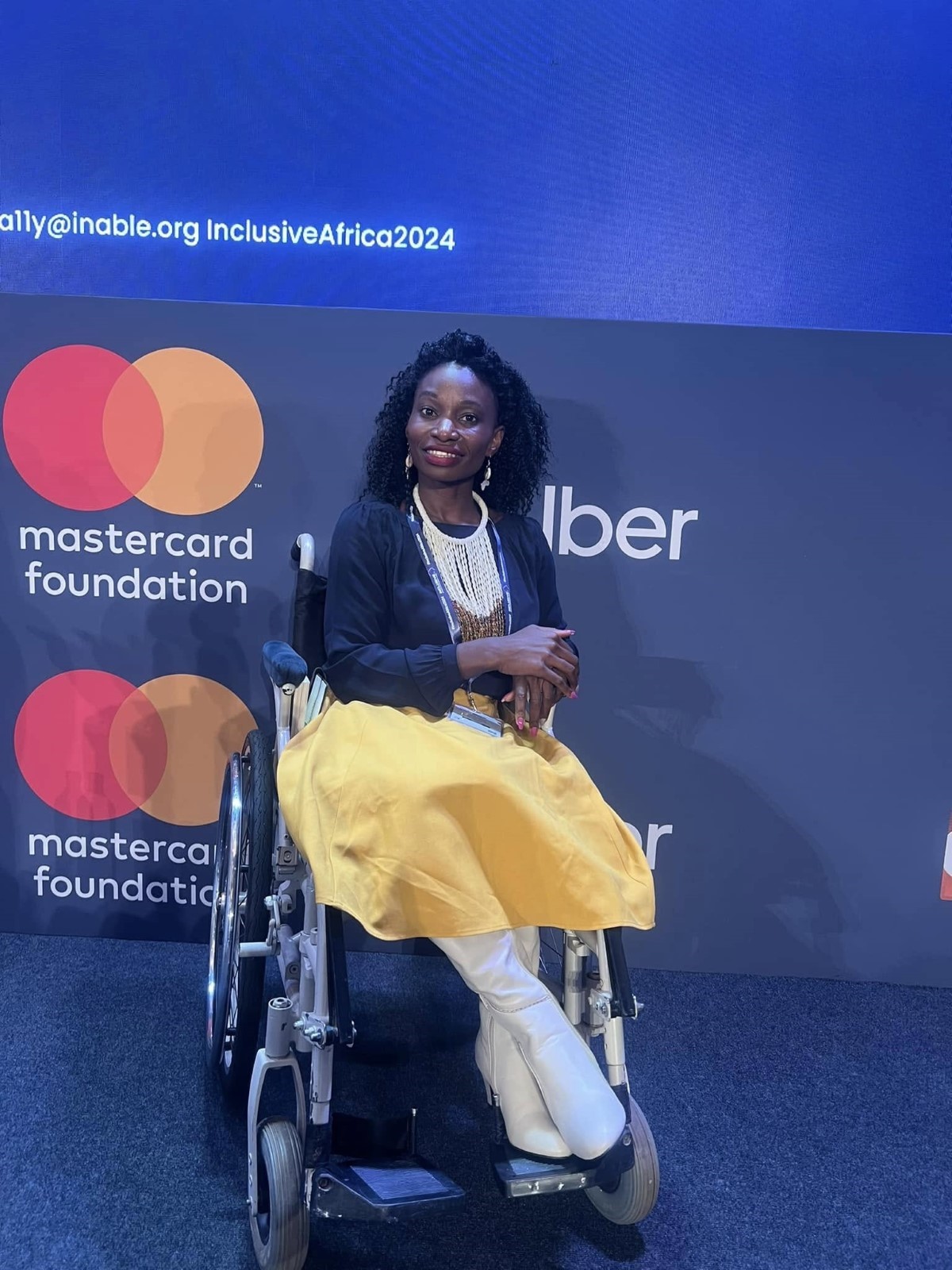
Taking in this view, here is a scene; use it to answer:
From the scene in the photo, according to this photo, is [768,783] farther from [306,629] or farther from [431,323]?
[431,323]

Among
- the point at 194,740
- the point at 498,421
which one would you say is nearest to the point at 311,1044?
the point at 194,740

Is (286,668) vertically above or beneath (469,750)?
above

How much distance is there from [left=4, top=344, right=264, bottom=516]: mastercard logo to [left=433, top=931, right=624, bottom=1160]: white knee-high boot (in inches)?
53.3

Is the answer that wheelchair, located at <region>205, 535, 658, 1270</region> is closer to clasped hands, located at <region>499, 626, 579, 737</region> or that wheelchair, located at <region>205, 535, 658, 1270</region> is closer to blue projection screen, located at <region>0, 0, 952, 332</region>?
clasped hands, located at <region>499, 626, 579, 737</region>

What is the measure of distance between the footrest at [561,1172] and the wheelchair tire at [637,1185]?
0.09 m

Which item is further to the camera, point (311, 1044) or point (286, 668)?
point (286, 668)

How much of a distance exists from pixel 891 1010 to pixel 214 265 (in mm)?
2997

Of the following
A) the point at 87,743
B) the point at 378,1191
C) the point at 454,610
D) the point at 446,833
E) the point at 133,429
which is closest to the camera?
the point at 378,1191

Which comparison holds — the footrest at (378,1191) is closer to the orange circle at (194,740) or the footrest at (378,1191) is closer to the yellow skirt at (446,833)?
the yellow skirt at (446,833)

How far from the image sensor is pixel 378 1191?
1.33 metres

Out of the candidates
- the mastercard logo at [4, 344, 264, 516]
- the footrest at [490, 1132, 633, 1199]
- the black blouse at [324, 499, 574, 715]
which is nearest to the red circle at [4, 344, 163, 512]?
the mastercard logo at [4, 344, 264, 516]

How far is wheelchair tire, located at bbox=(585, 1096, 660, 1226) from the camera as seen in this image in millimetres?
1485

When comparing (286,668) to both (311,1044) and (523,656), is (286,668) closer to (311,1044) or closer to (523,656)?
(523,656)

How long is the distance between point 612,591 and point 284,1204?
151cm
